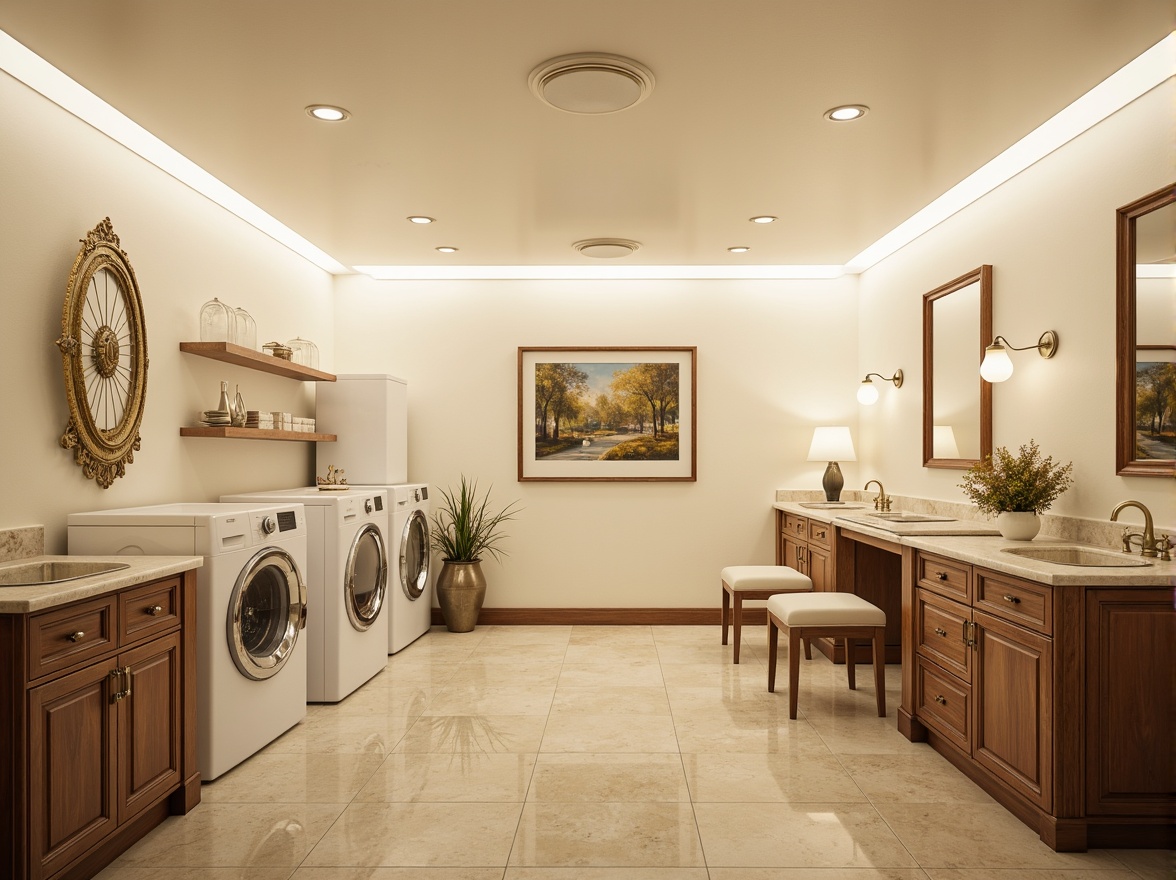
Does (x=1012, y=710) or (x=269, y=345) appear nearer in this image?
(x=1012, y=710)

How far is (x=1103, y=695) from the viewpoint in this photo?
243 centimetres

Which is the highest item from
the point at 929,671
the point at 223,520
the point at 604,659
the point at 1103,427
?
the point at 1103,427

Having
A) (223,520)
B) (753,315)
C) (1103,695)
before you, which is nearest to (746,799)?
(1103,695)

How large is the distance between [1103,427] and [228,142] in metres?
3.75

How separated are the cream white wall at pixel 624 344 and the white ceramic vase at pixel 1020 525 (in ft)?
8.82

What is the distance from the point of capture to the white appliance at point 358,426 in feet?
17.5

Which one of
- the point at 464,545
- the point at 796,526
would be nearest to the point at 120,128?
the point at 464,545

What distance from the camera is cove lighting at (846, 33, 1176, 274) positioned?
284 cm

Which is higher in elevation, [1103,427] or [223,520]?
[1103,427]

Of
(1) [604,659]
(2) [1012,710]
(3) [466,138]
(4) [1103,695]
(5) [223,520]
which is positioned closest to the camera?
(4) [1103,695]

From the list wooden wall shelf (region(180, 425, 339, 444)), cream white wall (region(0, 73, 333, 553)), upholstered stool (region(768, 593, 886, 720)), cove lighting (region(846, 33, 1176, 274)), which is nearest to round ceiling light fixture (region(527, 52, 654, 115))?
cove lighting (region(846, 33, 1176, 274))

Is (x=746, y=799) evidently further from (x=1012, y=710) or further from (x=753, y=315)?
(x=753, y=315)

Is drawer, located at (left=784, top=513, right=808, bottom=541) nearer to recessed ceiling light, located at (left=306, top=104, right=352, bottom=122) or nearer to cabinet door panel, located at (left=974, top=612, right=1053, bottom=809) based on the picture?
cabinet door panel, located at (left=974, top=612, right=1053, bottom=809)

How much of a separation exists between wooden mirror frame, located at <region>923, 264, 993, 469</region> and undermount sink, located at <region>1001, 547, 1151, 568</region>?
103 cm
